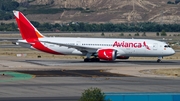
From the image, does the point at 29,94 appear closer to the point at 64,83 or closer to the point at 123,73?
the point at 64,83

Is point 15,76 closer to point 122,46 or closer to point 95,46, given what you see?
point 95,46

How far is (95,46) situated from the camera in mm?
81188

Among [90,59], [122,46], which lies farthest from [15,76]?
[122,46]

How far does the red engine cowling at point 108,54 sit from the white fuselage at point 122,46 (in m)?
1.56

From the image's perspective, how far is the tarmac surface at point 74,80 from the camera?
4712 cm

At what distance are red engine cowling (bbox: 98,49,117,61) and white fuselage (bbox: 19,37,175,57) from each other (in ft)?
5.13

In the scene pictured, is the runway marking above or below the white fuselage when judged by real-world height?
below

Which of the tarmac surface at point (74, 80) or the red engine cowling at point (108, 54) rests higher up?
the red engine cowling at point (108, 54)

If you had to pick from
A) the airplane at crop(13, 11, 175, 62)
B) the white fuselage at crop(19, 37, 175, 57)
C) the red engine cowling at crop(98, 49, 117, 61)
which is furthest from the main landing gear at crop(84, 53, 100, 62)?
the red engine cowling at crop(98, 49, 117, 61)

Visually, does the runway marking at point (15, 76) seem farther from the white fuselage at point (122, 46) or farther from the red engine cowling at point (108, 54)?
the white fuselage at point (122, 46)

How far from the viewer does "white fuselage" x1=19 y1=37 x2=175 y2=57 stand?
80.5 meters

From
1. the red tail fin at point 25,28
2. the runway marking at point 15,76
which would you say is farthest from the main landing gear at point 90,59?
the runway marking at point 15,76

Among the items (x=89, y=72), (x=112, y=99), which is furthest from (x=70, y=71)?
(x=112, y=99)

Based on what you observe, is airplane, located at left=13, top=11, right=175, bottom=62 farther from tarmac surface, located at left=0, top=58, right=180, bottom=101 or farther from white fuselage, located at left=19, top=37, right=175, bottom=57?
tarmac surface, located at left=0, top=58, right=180, bottom=101
